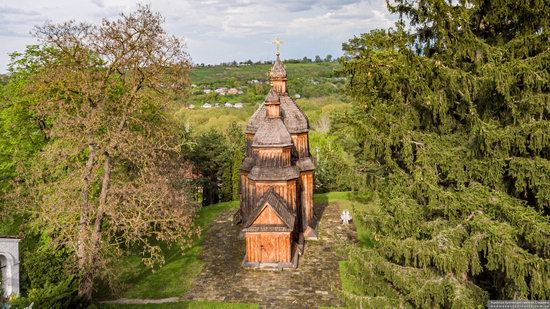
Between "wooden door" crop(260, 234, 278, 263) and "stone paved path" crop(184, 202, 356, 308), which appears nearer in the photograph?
"stone paved path" crop(184, 202, 356, 308)

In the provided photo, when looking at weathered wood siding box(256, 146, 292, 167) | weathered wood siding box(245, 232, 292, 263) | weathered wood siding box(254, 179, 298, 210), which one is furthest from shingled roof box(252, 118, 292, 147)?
weathered wood siding box(245, 232, 292, 263)

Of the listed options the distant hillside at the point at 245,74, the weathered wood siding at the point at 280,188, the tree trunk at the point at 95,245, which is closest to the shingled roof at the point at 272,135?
the weathered wood siding at the point at 280,188

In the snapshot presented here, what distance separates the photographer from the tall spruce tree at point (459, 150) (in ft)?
29.6

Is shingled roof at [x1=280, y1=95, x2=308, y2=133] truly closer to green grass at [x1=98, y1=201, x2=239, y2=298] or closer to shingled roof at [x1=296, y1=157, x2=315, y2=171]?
shingled roof at [x1=296, y1=157, x2=315, y2=171]

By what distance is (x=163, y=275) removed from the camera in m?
18.7

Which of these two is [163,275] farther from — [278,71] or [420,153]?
[420,153]

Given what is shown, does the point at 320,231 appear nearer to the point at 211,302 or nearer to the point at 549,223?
the point at 211,302

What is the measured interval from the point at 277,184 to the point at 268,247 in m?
2.93

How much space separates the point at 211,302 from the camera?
16.0 meters

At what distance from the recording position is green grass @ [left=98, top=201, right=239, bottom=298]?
669 inches

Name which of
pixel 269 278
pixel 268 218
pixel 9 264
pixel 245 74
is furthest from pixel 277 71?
pixel 245 74

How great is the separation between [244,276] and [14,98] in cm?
1207

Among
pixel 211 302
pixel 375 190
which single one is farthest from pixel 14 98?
pixel 375 190

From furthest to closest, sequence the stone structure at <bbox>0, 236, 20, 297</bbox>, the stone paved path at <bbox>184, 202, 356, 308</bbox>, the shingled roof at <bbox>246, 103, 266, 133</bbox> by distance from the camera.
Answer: the shingled roof at <bbox>246, 103, 266, 133</bbox>, the stone paved path at <bbox>184, 202, 356, 308</bbox>, the stone structure at <bbox>0, 236, 20, 297</bbox>
